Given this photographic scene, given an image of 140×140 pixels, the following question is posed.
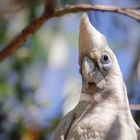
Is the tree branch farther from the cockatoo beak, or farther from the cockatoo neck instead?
the cockatoo neck

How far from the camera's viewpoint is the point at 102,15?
1.88 m

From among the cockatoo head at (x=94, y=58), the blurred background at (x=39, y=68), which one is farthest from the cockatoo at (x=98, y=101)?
the blurred background at (x=39, y=68)

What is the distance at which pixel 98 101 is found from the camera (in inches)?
66.2

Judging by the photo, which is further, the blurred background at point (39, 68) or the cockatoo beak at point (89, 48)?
the blurred background at point (39, 68)

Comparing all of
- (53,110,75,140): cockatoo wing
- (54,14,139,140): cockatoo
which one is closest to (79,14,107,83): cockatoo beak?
(54,14,139,140): cockatoo

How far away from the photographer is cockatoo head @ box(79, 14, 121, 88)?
5.47 ft

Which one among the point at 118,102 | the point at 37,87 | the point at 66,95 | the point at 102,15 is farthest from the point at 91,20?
the point at 37,87

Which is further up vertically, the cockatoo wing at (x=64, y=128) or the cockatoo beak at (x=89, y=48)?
the cockatoo beak at (x=89, y=48)

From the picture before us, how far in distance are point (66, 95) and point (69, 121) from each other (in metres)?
1.08

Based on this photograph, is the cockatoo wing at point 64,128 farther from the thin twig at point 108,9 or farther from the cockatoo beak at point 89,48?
the thin twig at point 108,9

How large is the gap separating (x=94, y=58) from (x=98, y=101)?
12cm

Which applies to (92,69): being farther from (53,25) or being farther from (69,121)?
(53,25)

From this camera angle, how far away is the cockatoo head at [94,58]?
65.6 inches

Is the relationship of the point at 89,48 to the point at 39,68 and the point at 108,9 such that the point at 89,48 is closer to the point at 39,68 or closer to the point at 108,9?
the point at 108,9
